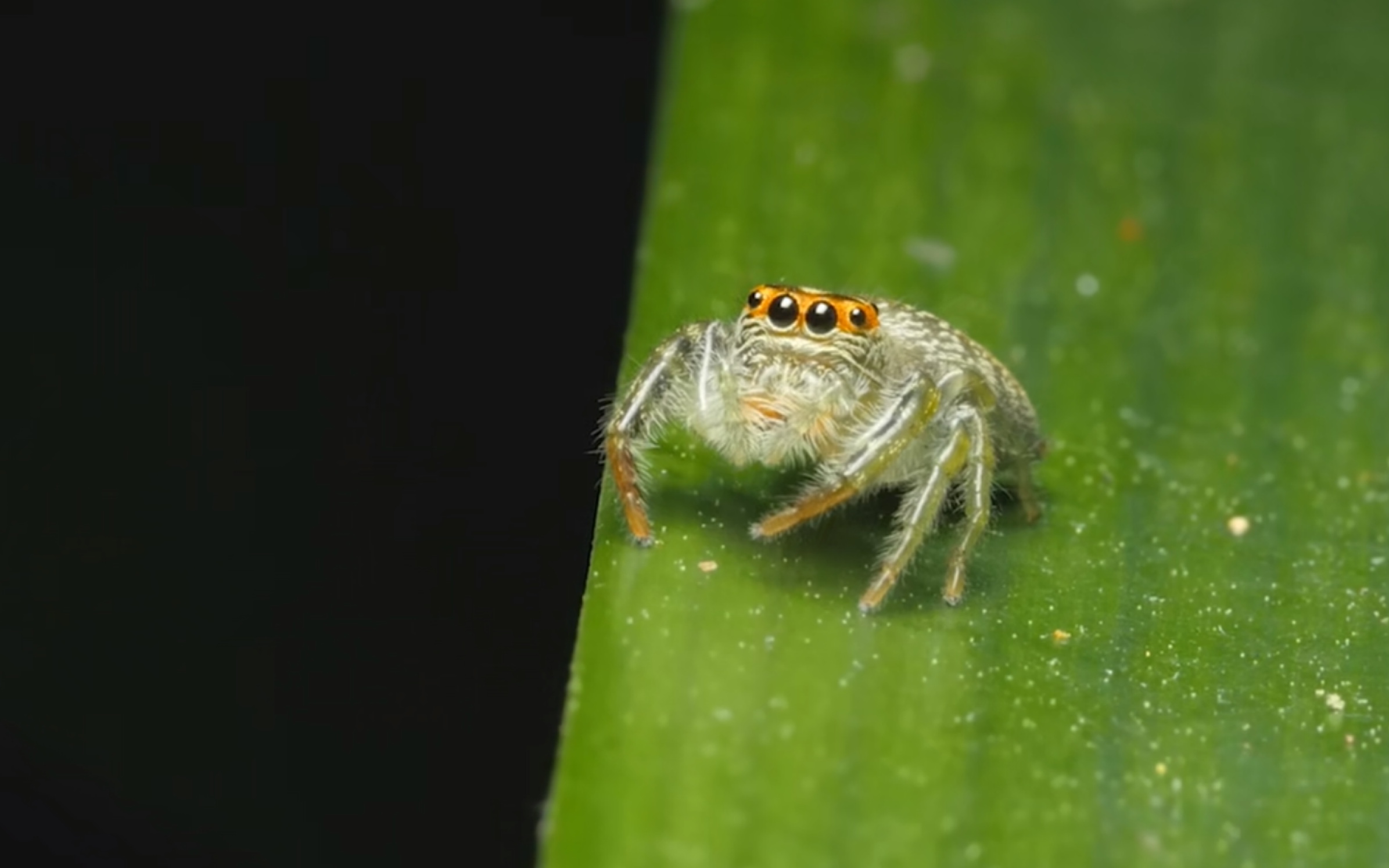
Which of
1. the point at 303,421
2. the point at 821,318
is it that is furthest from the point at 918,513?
the point at 303,421

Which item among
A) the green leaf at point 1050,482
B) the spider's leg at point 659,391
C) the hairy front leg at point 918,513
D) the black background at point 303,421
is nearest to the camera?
the green leaf at point 1050,482

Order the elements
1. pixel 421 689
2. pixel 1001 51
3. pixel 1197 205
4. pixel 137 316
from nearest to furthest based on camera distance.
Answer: pixel 421 689, pixel 137 316, pixel 1197 205, pixel 1001 51

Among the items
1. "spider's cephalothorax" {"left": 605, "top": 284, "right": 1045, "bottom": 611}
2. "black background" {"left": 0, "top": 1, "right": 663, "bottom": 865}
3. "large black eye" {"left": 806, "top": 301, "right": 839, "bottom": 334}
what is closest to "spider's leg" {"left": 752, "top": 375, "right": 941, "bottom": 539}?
"spider's cephalothorax" {"left": 605, "top": 284, "right": 1045, "bottom": 611}

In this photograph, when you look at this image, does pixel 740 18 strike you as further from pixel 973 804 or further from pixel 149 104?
pixel 973 804

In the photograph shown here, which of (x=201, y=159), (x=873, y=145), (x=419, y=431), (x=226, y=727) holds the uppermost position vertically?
(x=873, y=145)

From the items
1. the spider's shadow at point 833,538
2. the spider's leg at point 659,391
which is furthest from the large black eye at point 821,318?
the spider's shadow at point 833,538

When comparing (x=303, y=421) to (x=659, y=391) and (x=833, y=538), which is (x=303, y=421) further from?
(x=833, y=538)

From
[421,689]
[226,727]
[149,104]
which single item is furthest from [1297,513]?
[149,104]

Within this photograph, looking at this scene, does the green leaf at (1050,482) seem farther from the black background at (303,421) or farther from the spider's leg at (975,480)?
the black background at (303,421)
